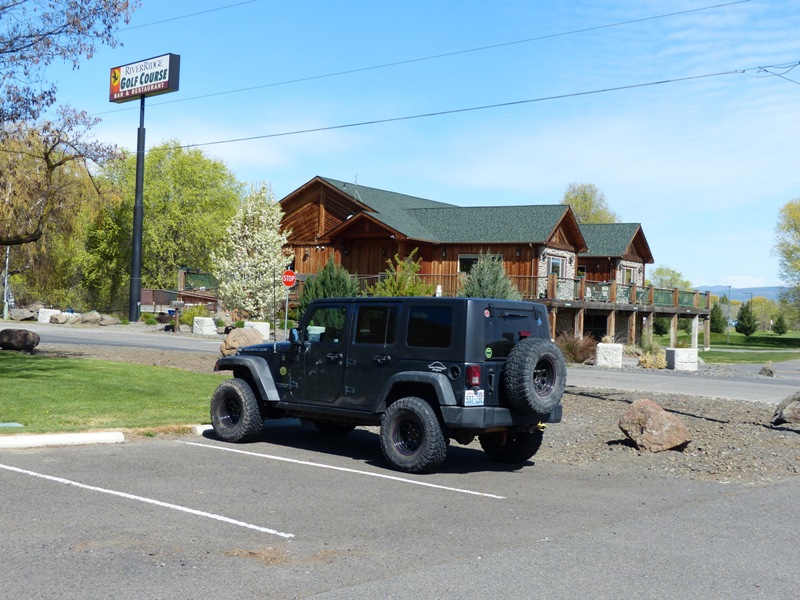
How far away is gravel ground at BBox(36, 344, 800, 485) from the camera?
11.3 meters

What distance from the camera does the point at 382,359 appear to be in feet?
35.6

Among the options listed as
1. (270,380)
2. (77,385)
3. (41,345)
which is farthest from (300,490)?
(41,345)

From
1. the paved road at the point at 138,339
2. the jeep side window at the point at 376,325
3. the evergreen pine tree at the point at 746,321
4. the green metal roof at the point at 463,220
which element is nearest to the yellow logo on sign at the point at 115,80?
the green metal roof at the point at 463,220

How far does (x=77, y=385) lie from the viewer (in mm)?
16766

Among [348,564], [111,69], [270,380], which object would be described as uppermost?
[111,69]

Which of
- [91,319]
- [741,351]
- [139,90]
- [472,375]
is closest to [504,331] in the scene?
[472,375]

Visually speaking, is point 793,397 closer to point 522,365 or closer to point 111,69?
point 522,365

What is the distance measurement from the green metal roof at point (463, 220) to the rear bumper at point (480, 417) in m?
34.1

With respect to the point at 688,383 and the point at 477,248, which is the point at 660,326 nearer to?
the point at 477,248

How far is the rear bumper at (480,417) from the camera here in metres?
10.0

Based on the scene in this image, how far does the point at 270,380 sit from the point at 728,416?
8.64m

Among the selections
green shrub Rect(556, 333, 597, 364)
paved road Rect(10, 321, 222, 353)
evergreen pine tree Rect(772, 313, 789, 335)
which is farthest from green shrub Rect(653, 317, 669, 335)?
paved road Rect(10, 321, 222, 353)

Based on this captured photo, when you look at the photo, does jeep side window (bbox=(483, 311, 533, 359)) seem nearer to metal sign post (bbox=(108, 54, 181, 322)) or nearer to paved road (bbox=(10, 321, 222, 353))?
paved road (bbox=(10, 321, 222, 353))

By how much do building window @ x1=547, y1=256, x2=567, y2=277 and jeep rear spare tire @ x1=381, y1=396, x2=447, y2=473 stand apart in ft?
117
